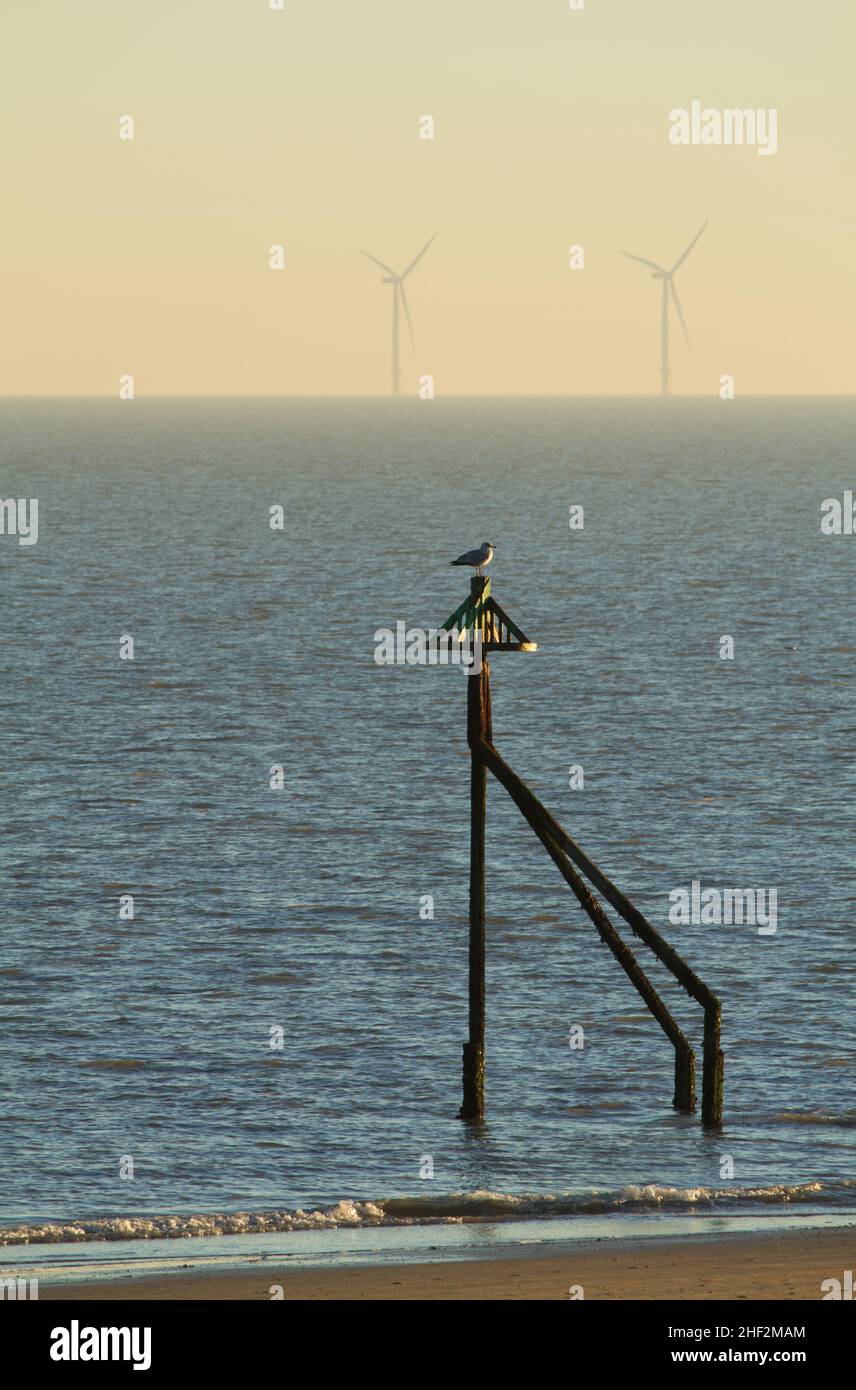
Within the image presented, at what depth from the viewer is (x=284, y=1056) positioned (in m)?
43.0

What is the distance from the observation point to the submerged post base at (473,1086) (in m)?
39.2

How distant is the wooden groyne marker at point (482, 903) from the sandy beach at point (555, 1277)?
8285 mm

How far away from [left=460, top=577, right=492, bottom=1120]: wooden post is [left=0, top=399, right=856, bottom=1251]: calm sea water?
0.59 meters

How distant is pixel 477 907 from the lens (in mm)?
40094

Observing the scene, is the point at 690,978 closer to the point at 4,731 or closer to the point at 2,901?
the point at 2,901

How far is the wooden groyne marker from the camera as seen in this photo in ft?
124

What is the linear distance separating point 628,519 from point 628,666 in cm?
9079

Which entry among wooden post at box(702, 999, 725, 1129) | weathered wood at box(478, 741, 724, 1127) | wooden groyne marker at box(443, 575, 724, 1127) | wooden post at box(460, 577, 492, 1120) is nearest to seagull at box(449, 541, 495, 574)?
wooden groyne marker at box(443, 575, 724, 1127)

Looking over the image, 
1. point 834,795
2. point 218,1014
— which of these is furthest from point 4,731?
point 218,1014

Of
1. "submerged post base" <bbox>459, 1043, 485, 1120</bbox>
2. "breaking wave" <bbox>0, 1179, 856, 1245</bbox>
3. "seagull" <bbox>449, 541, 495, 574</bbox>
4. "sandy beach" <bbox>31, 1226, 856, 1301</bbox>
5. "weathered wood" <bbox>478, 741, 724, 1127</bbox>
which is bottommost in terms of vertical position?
"breaking wave" <bbox>0, 1179, 856, 1245</bbox>

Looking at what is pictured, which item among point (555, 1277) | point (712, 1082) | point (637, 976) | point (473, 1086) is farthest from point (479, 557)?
point (555, 1277)

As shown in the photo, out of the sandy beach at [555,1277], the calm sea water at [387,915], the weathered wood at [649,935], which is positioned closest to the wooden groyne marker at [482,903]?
the weathered wood at [649,935]

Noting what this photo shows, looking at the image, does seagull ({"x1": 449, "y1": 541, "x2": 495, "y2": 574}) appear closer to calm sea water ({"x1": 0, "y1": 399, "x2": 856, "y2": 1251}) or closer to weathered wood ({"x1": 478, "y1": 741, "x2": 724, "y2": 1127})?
weathered wood ({"x1": 478, "y1": 741, "x2": 724, "y2": 1127})
